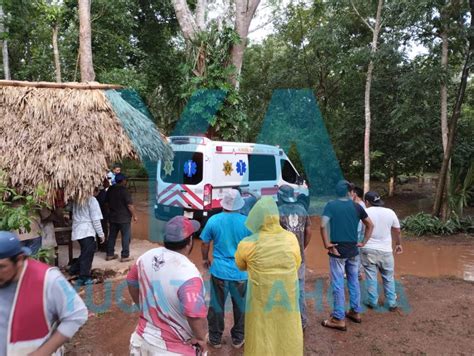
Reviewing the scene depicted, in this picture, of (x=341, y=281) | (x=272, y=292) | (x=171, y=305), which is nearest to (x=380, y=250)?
(x=341, y=281)

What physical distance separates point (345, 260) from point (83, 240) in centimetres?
357

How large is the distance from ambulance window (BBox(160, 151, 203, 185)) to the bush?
217 inches

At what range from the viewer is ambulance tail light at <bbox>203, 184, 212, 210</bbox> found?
830cm

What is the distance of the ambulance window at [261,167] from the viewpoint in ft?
31.3

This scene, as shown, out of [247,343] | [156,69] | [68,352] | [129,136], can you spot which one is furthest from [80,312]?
Result: [156,69]

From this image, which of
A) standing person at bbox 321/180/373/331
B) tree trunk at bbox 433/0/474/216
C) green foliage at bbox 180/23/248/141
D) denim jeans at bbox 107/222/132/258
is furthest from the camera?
green foliage at bbox 180/23/248/141

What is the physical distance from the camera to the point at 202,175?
8.38 m

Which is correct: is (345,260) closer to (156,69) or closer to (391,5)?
(391,5)

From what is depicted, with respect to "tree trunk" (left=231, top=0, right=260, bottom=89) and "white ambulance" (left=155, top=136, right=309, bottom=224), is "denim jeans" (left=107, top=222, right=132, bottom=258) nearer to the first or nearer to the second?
"white ambulance" (left=155, top=136, right=309, bottom=224)

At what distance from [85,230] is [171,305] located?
3.68 m

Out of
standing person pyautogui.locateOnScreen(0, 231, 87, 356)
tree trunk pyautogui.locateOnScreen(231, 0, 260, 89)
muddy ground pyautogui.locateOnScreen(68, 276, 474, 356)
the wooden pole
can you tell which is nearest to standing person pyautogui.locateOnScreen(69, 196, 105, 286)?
muddy ground pyautogui.locateOnScreen(68, 276, 474, 356)

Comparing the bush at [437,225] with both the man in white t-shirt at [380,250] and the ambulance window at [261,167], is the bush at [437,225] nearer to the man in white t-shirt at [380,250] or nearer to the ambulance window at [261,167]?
the ambulance window at [261,167]

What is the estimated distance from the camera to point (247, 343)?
319 centimetres

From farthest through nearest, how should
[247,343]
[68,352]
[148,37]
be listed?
[148,37] < [68,352] < [247,343]
